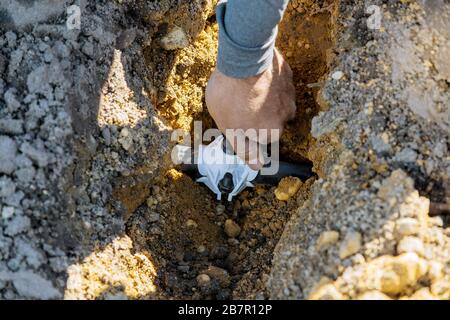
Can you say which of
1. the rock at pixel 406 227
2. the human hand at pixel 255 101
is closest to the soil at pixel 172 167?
the rock at pixel 406 227

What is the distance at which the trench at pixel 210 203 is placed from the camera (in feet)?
4.90

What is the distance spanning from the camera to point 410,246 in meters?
1.18

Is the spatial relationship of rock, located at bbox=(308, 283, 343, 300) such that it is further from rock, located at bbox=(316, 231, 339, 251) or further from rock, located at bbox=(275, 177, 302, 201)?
rock, located at bbox=(275, 177, 302, 201)

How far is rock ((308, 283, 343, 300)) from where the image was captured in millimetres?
1157

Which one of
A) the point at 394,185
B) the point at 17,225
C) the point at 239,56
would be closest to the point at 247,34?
the point at 239,56

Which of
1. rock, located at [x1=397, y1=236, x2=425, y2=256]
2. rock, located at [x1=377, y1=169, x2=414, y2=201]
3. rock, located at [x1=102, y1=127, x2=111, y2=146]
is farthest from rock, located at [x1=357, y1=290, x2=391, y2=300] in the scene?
rock, located at [x1=102, y1=127, x2=111, y2=146]

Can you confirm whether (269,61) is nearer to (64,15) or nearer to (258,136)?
(258,136)

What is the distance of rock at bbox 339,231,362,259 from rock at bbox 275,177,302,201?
0.49 m

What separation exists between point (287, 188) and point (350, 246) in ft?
1.70

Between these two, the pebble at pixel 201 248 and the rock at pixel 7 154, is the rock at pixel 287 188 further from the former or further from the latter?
the rock at pixel 7 154

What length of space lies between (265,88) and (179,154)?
0.39 metres

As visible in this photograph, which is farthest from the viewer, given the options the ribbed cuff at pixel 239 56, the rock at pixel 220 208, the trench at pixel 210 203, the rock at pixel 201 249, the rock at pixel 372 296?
the rock at pixel 220 208

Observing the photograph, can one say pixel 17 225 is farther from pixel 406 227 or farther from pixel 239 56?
pixel 406 227

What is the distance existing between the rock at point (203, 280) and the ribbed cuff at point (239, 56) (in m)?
0.58
